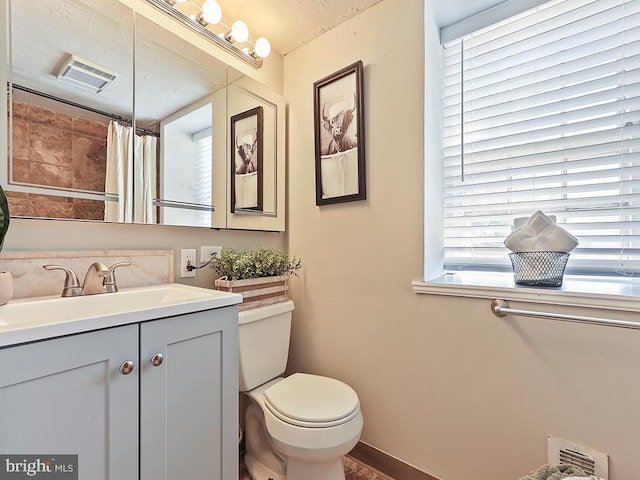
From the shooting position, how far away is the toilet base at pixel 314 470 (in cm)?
114

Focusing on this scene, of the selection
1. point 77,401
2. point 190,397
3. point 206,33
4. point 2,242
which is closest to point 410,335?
point 190,397

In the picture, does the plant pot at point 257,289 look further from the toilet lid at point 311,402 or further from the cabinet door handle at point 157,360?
the cabinet door handle at point 157,360

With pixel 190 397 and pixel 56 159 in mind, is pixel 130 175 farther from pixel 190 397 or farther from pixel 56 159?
pixel 190 397

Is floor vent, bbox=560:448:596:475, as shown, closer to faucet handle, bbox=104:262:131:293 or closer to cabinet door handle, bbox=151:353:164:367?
cabinet door handle, bbox=151:353:164:367

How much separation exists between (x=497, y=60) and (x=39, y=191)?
1.78 metres

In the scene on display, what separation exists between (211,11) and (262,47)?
31 cm

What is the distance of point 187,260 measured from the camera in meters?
Answer: 1.35

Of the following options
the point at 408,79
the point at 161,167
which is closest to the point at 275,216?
the point at 161,167

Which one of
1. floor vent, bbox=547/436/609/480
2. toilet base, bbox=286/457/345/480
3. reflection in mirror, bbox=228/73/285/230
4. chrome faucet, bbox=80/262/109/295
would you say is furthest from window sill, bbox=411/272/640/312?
chrome faucet, bbox=80/262/109/295

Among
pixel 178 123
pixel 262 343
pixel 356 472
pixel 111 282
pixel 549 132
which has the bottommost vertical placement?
pixel 356 472

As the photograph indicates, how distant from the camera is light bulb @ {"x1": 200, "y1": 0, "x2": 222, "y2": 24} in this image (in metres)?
1.31

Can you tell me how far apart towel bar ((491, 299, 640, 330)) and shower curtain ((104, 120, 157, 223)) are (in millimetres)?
1343

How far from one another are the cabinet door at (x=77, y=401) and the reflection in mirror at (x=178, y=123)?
1.96 feet

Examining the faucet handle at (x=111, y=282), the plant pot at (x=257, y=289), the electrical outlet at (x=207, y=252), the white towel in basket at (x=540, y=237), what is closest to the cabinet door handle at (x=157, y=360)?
the faucet handle at (x=111, y=282)
